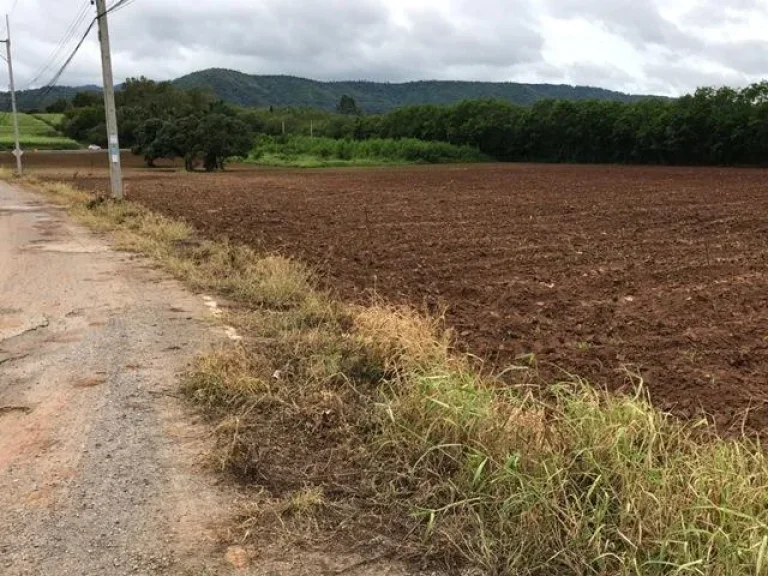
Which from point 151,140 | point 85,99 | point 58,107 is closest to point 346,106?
point 58,107

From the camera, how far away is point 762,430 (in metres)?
5.13

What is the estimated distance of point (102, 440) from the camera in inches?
190

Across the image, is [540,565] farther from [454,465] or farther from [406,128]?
[406,128]

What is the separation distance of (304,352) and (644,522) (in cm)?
370

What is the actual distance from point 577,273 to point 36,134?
121531 mm

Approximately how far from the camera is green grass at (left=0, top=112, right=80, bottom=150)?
101 m

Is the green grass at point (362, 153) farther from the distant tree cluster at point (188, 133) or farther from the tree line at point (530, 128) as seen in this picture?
the distant tree cluster at point (188, 133)

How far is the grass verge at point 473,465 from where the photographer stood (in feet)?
10.8

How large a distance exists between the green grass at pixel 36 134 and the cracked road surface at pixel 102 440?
329 feet

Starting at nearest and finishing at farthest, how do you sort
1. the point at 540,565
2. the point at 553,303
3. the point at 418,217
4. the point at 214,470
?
the point at 540,565
the point at 214,470
the point at 553,303
the point at 418,217

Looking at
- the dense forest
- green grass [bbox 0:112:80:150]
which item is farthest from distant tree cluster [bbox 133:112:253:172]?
green grass [bbox 0:112:80:150]

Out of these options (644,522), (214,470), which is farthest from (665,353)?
(214,470)

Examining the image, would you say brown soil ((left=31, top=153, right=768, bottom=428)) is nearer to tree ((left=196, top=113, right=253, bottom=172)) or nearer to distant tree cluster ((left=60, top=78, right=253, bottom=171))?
tree ((left=196, top=113, right=253, bottom=172))

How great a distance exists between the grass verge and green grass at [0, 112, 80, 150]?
104 metres
